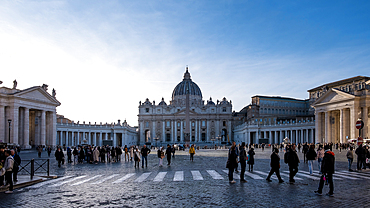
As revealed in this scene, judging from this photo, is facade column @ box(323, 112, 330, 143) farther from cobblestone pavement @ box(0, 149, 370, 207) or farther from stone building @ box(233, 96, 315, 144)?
cobblestone pavement @ box(0, 149, 370, 207)

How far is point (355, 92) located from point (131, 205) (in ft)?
163

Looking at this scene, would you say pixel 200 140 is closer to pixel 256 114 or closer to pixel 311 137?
pixel 256 114

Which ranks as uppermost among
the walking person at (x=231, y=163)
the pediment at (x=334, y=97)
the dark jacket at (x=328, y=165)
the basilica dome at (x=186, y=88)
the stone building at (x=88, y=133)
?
the basilica dome at (x=186, y=88)

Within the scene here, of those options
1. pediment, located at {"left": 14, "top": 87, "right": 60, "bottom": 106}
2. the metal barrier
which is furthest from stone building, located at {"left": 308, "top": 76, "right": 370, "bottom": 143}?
pediment, located at {"left": 14, "top": 87, "right": 60, "bottom": 106}

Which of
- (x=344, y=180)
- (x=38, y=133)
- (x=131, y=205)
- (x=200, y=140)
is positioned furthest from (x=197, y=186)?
(x=200, y=140)

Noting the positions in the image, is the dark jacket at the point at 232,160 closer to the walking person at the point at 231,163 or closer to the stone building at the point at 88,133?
the walking person at the point at 231,163

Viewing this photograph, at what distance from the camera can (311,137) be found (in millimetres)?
70562

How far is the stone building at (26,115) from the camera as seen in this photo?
4781 cm

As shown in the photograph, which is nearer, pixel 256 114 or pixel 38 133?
pixel 38 133

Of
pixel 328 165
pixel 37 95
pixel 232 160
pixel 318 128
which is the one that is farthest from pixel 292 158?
pixel 318 128

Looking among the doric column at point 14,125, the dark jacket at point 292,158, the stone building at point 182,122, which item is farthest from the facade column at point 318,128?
the stone building at point 182,122

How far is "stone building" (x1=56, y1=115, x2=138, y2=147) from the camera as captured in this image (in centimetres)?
7512

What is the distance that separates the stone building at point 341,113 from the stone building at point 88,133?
41866 millimetres

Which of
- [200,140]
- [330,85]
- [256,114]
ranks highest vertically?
[330,85]
